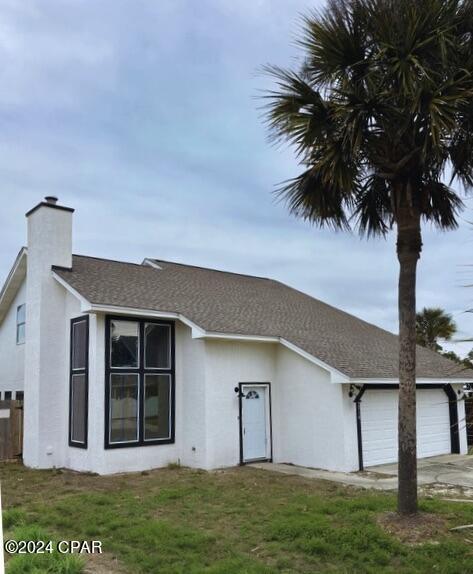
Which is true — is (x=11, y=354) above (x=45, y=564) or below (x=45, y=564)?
above

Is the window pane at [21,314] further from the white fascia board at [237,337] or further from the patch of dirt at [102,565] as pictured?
the patch of dirt at [102,565]

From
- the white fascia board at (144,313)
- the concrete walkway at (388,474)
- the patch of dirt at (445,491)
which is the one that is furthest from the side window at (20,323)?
the patch of dirt at (445,491)

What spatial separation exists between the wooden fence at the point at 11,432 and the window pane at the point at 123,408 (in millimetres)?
3701

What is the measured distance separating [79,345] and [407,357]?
8465mm

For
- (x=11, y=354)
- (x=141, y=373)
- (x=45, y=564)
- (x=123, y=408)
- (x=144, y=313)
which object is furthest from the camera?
(x=11, y=354)

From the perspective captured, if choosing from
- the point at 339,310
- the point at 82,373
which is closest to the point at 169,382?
the point at 82,373

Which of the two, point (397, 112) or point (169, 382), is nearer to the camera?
point (397, 112)

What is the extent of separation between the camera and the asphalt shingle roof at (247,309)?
13852 mm

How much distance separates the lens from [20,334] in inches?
658

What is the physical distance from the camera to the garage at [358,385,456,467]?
46.2 feet

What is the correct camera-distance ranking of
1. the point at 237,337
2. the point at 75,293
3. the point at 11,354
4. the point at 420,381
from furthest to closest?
1. the point at 11,354
2. the point at 420,381
3. the point at 237,337
4. the point at 75,293

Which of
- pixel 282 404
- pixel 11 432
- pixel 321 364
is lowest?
pixel 11 432

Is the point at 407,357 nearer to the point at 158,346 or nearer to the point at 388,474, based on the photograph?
the point at 388,474

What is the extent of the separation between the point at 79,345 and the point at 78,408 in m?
1.52
